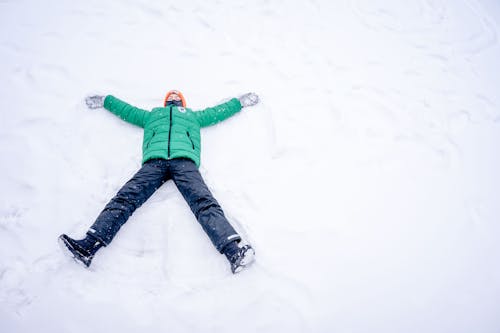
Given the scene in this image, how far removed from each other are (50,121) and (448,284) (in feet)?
15.1

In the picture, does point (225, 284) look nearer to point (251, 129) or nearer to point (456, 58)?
point (251, 129)

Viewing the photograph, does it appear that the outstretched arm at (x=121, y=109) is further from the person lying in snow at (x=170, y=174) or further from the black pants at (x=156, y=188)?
the black pants at (x=156, y=188)

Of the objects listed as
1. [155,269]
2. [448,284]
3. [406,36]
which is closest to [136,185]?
[155,269]

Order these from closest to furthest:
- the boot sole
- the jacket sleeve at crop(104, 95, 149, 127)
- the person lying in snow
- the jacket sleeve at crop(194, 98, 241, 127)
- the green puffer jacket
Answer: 1. the boot sole
2. the person lying in snow
3. the green puffer jacket
4. the jacket sleeve at crop(104, 95, 149, 127)
5. the jacket sleeve at crop(194, 98, 241, 127)

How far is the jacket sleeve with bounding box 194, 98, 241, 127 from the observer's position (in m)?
3.57

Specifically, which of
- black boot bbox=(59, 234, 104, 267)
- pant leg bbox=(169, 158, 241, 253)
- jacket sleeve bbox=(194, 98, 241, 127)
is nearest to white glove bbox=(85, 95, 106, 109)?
jacket sleeve bbox=(194, 98, 241, 127)

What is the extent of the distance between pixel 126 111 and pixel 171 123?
68 centimetres

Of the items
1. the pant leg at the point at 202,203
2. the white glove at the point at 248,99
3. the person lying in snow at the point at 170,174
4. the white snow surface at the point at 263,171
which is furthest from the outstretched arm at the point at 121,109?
the white glove at the point at 248,99

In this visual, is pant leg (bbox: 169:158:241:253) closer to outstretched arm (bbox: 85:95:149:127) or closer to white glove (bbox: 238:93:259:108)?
outstretched arm (bbox: 85:95:149:127)

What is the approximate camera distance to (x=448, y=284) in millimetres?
2725

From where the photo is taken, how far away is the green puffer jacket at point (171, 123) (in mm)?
3033

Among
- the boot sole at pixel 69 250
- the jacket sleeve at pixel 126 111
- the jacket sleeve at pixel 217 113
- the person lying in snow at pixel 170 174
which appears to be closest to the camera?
the boot sole at pixel 69 250

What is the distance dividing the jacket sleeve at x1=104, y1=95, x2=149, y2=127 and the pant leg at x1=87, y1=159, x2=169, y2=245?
725 millimetres

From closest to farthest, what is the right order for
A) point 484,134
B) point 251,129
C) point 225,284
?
1. point 225,284
2. point 251,129
3. point 484,134
